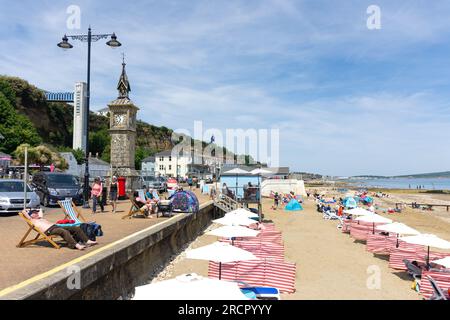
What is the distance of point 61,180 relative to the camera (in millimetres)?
16891

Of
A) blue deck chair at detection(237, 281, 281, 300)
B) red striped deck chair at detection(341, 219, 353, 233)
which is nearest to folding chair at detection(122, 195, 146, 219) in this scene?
blue deck chair at detection(237, 281, 281, 300)

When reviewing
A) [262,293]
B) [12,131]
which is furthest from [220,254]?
[12,131]

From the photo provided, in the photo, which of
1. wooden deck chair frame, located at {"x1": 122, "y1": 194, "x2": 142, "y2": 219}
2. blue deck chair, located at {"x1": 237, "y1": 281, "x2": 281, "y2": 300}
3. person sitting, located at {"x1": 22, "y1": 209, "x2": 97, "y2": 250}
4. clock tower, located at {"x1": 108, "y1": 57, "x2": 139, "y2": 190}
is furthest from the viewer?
clock tower, located at {"x1": 108, "y1": 57, "x2": 139, "y2": 190}

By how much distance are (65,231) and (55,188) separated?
9.31 meters

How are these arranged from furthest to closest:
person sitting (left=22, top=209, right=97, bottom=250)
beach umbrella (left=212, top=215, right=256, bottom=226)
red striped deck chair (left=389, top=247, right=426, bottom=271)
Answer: beach umbrella (left=212, top=215, right=256, bottom=226) → red striped deck chair (left=389, top=247, right=426, bottom=271) → person sitting (left=22, top=209, right=97, bottom=250)

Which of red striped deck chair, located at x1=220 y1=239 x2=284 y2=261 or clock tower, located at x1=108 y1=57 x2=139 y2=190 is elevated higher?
clock tower, located at x1=108 y1=57 x2=139 y2=190

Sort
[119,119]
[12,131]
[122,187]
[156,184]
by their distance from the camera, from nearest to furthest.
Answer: [122,187] < [119,119] < [156,184] < [12,131]

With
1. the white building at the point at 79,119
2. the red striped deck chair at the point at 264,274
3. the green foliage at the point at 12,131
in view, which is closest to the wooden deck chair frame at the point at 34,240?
the red striped deck chair at the point at 264,274

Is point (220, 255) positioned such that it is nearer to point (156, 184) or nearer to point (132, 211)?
point (132, 211)

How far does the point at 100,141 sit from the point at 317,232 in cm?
8994

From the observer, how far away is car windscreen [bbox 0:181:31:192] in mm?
13500

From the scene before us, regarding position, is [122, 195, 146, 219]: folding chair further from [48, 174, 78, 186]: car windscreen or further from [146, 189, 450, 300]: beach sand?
[48, 174, 78, 186]: car windscreen

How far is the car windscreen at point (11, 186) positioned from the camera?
13.5 metres

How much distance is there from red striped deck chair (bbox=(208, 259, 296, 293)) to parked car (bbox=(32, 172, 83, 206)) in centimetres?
985
